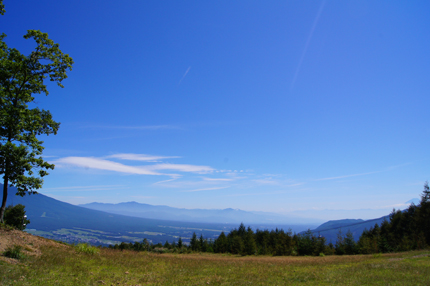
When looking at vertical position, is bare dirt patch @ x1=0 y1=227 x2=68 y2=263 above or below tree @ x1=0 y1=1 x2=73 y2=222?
below

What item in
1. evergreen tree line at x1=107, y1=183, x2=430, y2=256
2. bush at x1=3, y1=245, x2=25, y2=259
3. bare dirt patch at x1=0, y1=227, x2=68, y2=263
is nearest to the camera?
bush at x1=3, y1=245, x2=25, y2=259

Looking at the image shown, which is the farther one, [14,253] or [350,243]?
[350,243]

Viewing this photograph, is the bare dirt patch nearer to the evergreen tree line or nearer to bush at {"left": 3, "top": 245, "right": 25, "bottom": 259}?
bush at {"left": 3, "top": 245, "right": 25, "bottom": 259}

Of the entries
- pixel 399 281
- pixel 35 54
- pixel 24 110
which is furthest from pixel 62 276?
pixel 399 281

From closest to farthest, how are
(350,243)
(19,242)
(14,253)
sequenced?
(14,253) → (19,242) → (350,243)

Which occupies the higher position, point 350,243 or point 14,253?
point 14,253

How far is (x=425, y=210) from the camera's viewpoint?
57.7m

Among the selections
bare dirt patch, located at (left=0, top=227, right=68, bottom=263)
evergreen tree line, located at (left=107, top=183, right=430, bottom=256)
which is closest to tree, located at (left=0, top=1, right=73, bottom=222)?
bare dirt patch, located at (left=0, top=227, right=68, bottom=263)

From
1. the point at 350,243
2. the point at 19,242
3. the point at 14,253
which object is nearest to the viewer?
the point at 14,253

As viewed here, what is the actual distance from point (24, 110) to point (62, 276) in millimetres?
12507

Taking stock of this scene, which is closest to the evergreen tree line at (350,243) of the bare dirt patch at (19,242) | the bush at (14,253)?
the bare dirt patch at (19,242)

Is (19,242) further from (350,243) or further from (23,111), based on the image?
(350,243)

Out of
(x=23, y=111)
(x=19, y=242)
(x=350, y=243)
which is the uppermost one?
(x=23, y=111)

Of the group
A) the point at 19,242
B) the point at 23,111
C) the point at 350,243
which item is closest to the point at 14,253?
the point at 19,242
